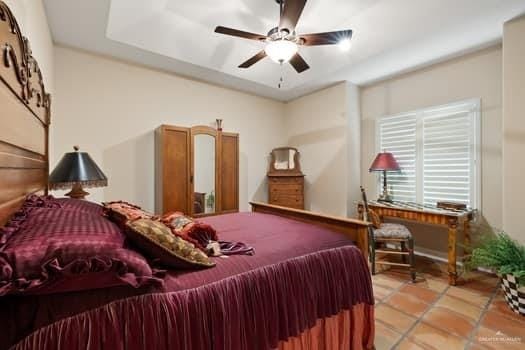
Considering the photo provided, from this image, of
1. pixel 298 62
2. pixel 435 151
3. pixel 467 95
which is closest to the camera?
pixel 298 62

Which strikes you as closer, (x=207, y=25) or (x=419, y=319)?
(x=419, y=319)

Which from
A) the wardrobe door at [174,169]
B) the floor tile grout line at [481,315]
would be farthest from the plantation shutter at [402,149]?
the wardrobe door at [174,169]

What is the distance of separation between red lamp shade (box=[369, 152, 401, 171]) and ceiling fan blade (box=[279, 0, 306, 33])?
2097 millimetres

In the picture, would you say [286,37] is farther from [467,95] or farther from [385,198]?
[385,198]

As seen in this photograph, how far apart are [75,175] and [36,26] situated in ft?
3.62

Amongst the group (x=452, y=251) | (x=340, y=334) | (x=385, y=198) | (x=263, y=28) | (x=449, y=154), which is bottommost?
(x=340, y=334)

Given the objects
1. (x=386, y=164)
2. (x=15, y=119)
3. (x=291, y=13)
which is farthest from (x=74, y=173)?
(x=386, y=164)

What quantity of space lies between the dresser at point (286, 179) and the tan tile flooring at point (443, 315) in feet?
5.66

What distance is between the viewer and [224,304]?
3.41 ft

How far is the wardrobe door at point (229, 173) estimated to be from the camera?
11.1ft

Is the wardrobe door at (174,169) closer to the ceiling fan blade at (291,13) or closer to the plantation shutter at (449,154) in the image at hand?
the ceiling fan blade at (291,13)

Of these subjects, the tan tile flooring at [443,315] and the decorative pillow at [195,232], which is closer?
the decorative pillow at [195,232]

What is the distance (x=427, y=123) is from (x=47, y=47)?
13.9 ft

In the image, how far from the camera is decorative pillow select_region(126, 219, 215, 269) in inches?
41.5
